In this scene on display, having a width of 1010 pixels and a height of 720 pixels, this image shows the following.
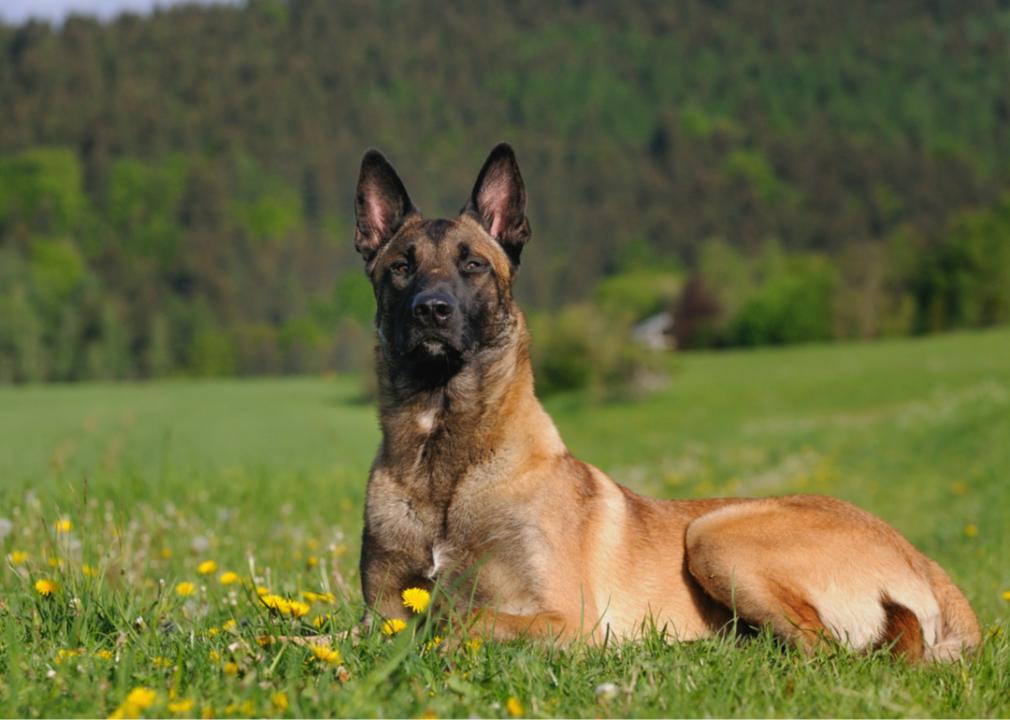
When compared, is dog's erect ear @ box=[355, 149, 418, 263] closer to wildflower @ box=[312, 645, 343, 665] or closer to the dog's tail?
wildflower @ box=[312, 645, 343, 665]

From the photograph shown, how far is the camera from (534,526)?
4.57 m

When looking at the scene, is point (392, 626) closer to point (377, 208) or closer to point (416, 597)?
point (416, 597)

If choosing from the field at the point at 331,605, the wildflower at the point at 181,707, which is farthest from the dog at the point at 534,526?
the wildflower at the point at 181,707

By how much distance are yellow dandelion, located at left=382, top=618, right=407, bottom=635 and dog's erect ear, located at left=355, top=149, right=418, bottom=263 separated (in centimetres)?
224

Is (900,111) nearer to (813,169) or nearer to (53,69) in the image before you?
(813,169)

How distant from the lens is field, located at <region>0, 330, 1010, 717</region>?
3.25 meters

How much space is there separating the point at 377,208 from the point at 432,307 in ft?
3.28

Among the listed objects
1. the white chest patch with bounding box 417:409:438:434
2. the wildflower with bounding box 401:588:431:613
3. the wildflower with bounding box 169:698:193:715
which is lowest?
the wildflower with bounding box 401:588:431:613

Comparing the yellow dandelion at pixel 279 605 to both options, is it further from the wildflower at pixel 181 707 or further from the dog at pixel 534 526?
the wildflower at pixel 181 707

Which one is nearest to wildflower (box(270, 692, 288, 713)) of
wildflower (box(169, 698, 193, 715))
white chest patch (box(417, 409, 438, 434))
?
wildflower (box(169, 698, 193, 715))

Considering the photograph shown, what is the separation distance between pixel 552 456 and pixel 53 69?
149340mm

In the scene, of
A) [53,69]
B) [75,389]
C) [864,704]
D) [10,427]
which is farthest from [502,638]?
[53,69]

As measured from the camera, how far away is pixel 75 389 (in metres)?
50.9

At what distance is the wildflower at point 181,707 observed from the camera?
2.95 metres
